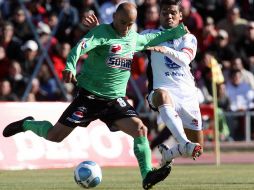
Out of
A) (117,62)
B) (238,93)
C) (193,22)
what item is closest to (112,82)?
(117,62)

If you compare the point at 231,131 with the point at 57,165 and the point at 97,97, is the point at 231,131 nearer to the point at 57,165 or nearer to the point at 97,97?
the point at 57,165

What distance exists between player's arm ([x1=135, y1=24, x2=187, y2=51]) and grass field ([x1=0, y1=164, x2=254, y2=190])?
1893 mm

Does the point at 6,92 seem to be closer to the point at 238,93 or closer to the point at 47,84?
the point at 47,84

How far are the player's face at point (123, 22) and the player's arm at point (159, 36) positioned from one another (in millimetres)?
364

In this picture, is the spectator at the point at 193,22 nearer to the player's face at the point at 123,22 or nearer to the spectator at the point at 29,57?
the spectator at the point at 29,57

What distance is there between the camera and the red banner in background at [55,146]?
16.9 metres

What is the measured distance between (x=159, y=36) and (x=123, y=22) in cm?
100

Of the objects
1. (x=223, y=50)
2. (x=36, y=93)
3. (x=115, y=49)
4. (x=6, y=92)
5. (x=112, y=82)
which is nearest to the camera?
(x=115, y=49)

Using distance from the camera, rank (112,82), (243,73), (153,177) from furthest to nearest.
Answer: (243,73)
(112,82)
(153,177)

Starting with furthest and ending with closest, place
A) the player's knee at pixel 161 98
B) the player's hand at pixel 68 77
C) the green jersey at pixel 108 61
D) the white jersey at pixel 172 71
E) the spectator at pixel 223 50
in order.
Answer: the spectator at pixel 223 50, the white jersey at pixel 172 71, the player's knee at pixel 161 98, the green jersey at pixel 108 61, the player's hand at pixel 68 77

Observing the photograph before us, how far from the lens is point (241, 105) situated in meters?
22.0

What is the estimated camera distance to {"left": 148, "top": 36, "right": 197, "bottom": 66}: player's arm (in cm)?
1207

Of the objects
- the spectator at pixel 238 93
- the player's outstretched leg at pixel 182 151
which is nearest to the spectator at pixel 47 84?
the spectator at pixel 238 93

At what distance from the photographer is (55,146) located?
17.4 meters
